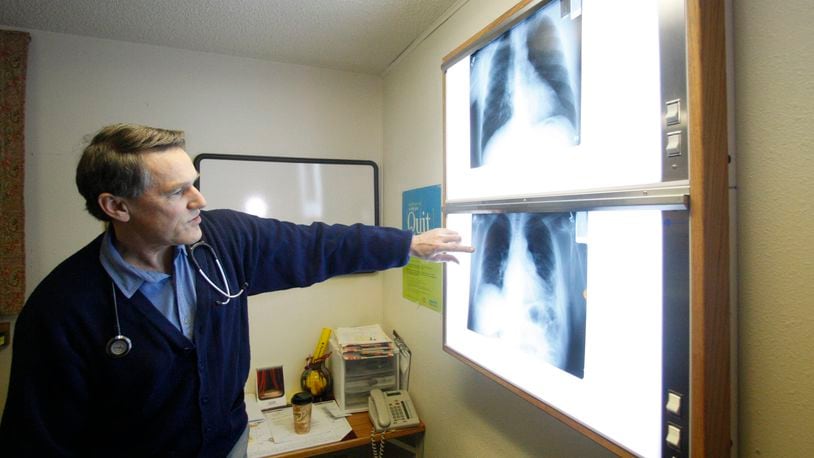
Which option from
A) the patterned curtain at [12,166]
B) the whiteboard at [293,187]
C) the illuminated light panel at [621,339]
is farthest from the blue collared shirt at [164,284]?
the patterned curtain at [12,166]

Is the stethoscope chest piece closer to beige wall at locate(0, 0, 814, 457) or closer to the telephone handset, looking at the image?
beige wall at locate(0, 0, 814, 457)

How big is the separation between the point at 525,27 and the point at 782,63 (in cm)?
50

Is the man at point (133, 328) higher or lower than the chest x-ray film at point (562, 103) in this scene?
lower

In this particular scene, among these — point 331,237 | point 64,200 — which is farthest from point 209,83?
point 331,237

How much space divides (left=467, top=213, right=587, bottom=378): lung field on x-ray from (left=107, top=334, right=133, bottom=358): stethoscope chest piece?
2.87ft

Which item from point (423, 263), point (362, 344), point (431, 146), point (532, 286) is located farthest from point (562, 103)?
point (362, 344)

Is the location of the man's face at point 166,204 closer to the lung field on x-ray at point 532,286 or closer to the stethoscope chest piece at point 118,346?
the stethoscope chest piece at point 118,346

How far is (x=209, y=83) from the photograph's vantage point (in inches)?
78.2

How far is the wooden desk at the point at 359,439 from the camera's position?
159 cm

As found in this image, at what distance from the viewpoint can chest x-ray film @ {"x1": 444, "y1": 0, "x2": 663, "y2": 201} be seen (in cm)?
68

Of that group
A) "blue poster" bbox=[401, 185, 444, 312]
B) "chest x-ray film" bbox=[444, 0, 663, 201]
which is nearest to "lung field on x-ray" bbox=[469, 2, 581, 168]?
"chest x-ray film" bbox=[444, 0, 663, 201]

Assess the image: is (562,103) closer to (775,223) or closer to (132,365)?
(775,223)

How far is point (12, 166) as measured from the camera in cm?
164

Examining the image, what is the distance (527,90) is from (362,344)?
1.39m
